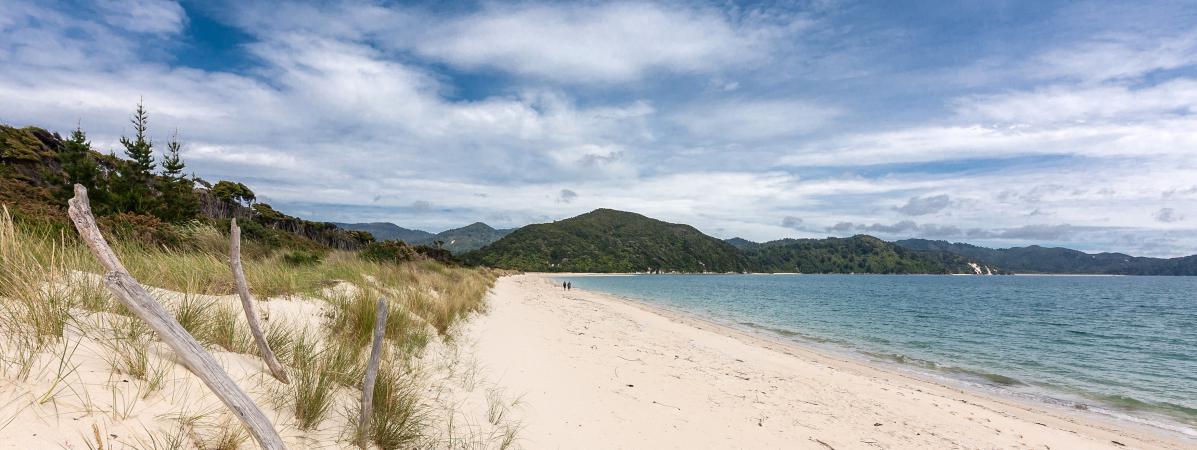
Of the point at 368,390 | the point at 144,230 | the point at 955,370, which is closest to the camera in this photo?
the point at 368,390

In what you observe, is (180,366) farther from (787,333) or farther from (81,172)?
(81,172)

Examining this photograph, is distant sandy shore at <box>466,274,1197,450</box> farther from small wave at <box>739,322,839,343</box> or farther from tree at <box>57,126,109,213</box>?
tree at <box>57,126,109,213</box>

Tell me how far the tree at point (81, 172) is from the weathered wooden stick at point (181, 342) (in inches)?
1110

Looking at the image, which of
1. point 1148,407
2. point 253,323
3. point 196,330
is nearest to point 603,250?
point 1148,407

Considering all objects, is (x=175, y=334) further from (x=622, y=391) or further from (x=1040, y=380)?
(x=1040, y=380)

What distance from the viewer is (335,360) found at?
4.55m

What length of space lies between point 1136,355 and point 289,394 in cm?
2569

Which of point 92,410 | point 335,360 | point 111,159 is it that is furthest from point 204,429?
point 111,159

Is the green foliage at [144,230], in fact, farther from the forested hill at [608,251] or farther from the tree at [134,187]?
the forested hill at [608,251]

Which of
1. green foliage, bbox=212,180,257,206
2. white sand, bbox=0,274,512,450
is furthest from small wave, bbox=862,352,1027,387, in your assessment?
green foliage, bbox=212,180,257,206

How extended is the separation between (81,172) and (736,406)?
3418 cm

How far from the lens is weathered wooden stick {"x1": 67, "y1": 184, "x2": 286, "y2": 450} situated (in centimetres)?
225

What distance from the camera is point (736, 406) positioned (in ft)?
24.1

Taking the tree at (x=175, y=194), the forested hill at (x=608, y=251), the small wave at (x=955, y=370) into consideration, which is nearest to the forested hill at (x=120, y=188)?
the tree at (x=175, y=194)
